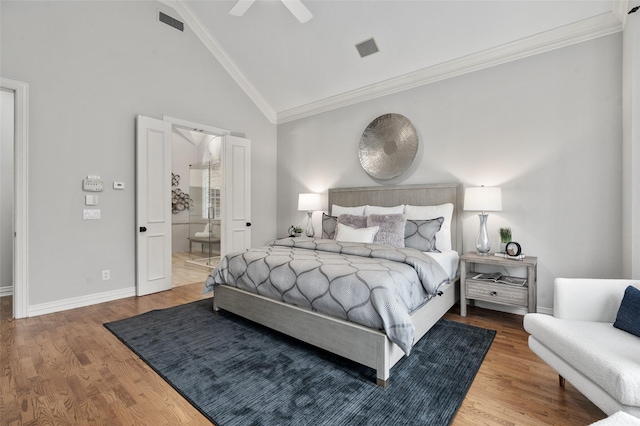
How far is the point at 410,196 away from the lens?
393 cm

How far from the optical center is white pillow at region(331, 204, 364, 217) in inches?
159

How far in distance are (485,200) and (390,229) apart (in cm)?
98

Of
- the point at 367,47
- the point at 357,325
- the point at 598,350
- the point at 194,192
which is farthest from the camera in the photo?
the point at 194,192

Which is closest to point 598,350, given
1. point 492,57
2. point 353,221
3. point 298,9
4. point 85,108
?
point 353,221

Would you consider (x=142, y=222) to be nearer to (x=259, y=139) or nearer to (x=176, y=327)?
(x=176, y=327)

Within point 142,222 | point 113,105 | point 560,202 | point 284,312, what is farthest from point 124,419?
point 560,202

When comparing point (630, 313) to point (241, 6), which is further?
point (241, 6)

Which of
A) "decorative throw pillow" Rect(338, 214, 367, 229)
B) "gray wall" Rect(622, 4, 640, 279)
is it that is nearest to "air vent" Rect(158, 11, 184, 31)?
"decorative throw pillow" Rect(338, 214, 367, 229)

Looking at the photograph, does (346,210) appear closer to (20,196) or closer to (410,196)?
(410,196)

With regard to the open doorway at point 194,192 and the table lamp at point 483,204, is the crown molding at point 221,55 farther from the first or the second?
the table lamp at point 483,204

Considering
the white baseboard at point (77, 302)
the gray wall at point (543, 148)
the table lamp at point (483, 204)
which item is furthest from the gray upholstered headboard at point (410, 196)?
the white baseboard at point (77, 302)

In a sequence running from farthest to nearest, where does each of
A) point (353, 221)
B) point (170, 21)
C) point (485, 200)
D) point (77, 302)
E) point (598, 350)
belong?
point (170, 21) < point (353, 221) < point (77, 302) < point (485, 200) < point (598, 350)

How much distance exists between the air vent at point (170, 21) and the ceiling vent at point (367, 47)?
2.57m

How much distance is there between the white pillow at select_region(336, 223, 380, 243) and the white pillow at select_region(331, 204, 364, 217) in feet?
1.99
